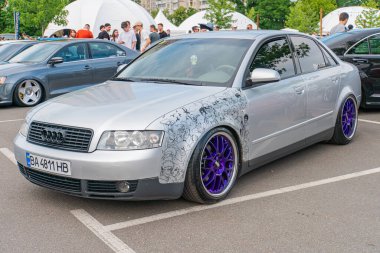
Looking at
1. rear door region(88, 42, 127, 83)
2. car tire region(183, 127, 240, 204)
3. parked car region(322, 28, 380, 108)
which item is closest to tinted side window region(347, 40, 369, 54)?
parked car region(322, 28, 380, 108)

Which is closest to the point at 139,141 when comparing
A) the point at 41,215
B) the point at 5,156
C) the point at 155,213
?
the point at 155,213

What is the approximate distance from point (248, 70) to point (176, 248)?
2095mm

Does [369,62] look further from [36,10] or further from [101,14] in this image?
[101,14]

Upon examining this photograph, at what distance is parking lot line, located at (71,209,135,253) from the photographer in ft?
11.7

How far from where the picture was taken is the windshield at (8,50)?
13.6 m

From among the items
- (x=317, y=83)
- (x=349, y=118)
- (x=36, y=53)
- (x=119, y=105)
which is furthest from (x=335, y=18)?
(x=119, y=105)

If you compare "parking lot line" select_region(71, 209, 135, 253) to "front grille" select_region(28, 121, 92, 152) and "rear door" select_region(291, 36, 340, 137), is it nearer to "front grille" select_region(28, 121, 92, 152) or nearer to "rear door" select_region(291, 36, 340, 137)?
"front grille" select_region(28, 121, 92, 152)

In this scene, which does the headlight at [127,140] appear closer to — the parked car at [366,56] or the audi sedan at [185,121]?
the audi sedan at [185,121]

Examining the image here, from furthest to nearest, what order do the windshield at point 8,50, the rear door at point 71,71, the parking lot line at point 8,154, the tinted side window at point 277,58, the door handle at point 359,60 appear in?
the windshield at point 8,50 < the rear door at point 71,71 < the door handle at point 359,60 < the parking lot line at point 8,154 < the tinted side window at point 277,58

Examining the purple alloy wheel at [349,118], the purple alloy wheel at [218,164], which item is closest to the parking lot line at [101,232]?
the purple alloy wheel at [218,164]

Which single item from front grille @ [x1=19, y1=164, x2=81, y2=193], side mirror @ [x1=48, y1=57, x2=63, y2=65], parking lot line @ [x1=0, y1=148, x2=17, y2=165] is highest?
side mirror @ [x1=48, y1=57, x2=63, y2=65]

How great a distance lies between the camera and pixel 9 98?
35.9 feet

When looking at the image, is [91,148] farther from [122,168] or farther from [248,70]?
[248,70]

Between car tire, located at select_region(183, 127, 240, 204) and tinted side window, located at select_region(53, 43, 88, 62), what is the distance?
7696 millimetres
